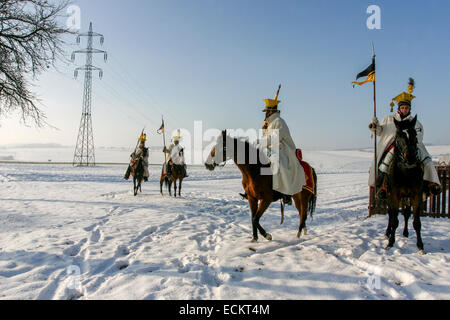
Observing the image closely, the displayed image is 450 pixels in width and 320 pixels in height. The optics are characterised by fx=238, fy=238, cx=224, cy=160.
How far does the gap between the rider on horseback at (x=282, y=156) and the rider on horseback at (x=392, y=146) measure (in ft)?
5.35

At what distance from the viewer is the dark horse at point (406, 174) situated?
4.40 m

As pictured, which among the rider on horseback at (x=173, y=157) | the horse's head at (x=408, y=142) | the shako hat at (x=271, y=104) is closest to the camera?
the horse's head at (x=408, y=142)

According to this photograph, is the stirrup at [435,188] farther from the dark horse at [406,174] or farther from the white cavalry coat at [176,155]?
the white cavalry coat at [176,155]

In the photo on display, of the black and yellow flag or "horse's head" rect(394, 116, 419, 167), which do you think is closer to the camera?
"horse's head" rect(394, 116, 419, 167)

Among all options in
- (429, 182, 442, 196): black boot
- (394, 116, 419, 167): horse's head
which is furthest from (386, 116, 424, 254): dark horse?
(429, 182, 442, 196): black boot

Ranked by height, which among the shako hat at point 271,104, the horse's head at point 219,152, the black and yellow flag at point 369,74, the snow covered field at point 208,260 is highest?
the black and yellow flag at point 369,74

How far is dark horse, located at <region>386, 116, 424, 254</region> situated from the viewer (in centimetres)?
440

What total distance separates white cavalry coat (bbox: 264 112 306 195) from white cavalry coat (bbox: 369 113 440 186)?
1.94 meters

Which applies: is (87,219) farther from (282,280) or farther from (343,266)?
(343,266)

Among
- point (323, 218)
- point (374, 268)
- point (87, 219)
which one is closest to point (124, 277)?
point (374, 268)

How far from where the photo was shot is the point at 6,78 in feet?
33.6

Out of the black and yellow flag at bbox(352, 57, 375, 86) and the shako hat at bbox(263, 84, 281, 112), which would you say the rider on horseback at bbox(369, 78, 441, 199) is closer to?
the black and yellow flag at bbox(352, 57, 375, 86)

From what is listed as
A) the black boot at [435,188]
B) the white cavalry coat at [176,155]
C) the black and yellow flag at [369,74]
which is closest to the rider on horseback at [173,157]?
the white cavalry coat at [176,155]
